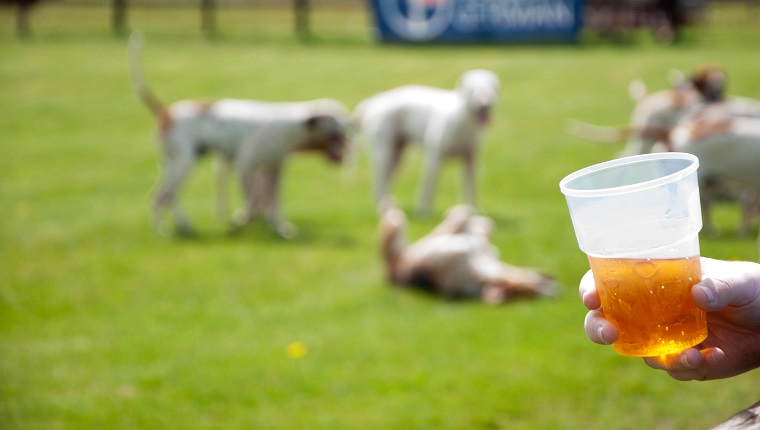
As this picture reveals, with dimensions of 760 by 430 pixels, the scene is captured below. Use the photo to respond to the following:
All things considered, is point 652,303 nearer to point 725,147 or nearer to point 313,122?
point 725,147

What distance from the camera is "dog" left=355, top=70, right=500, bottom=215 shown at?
9.14m

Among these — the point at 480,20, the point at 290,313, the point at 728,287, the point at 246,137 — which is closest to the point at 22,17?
the point at 480,20

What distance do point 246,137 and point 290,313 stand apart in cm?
288

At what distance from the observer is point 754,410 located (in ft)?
4.69

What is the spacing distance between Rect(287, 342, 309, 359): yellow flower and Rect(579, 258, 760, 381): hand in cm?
380

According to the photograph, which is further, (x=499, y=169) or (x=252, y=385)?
(x=499, y=169)

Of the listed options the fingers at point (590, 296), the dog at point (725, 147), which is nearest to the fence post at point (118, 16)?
the dog at point (725, 147)

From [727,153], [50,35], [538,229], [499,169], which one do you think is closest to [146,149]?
[499,169]

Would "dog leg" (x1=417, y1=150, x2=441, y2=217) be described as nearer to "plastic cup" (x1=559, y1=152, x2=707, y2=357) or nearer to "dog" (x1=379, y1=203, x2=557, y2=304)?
"dog" (x1=379, y1=203, x2=557, y2=304)

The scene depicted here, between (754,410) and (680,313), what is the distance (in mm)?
346

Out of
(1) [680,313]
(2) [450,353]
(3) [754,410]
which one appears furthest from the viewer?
(2) [450,353]

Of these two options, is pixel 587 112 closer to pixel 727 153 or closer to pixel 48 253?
pixel 727 153

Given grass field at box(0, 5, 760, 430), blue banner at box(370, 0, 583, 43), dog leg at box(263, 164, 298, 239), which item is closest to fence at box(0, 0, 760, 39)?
blue banner at box(370, 0, 583, 43)

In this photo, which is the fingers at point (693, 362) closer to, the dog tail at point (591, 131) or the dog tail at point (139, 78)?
the dog tail at point (139, 78)
